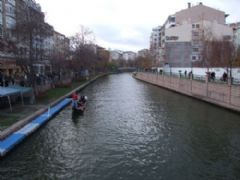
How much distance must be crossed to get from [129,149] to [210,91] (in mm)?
19010

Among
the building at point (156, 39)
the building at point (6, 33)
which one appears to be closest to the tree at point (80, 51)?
the building at point (6, 33)

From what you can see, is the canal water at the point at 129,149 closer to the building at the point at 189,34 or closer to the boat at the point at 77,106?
the boat at the point at 77,106

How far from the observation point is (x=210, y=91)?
→ 30.2m

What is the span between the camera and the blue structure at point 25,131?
491 inches

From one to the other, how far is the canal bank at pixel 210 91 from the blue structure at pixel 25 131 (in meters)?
15.1

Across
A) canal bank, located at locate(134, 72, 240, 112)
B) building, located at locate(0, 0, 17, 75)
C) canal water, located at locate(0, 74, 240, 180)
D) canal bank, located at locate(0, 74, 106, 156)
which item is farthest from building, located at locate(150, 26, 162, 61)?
canal water, located at locate(0, 74, 240, 180)

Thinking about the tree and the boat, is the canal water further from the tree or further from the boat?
the tree

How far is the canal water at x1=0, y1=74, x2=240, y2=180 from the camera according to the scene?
1097 centimetres

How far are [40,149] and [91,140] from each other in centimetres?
280

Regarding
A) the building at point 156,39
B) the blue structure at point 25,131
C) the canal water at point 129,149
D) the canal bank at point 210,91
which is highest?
the building at point 156,39

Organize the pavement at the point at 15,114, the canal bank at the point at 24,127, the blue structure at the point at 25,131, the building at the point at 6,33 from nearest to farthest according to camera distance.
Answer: the blue structure at the point at 25,131 → the canal bank at the point at 24,127 → the pavement at the point at 15,114 → the building at the point at 6,33

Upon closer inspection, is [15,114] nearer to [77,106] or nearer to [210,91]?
[77,106]

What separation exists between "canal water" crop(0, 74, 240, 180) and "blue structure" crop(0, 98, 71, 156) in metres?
0.36

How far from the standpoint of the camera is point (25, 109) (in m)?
20.9
